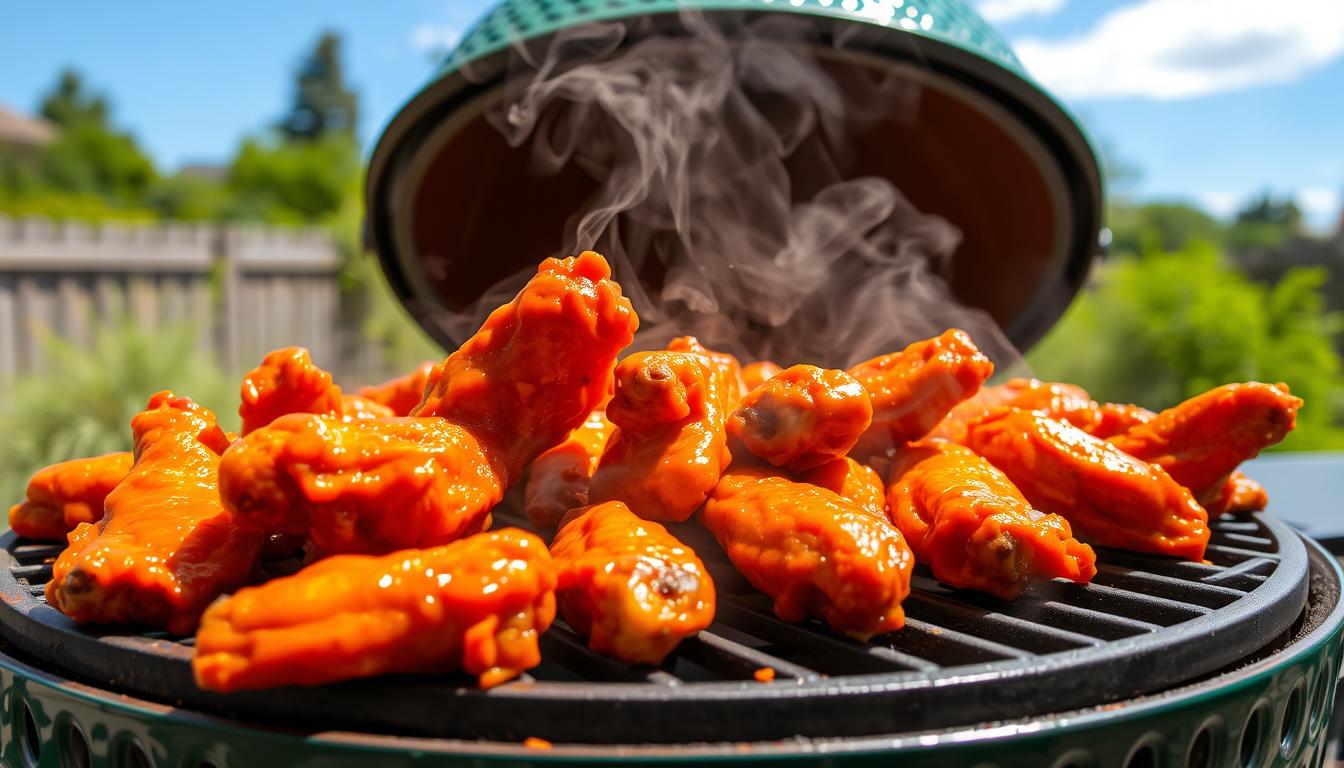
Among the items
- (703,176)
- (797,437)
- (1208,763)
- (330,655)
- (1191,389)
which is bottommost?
(1191,389)

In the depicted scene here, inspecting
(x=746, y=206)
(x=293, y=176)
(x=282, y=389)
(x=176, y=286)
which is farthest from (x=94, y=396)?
(x=293, y=176)

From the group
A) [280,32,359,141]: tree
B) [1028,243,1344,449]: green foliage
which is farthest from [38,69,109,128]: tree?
[1028,243,1344,449]: green foliage

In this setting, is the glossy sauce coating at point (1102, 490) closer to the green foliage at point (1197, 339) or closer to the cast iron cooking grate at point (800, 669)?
the cast iron cooking grate at point (800, 669)

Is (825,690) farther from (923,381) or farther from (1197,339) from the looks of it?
(1197,339)

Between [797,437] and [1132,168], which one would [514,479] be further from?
[1132,168]

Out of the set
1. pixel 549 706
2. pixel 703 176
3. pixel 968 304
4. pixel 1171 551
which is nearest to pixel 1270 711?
pixel 1171 551

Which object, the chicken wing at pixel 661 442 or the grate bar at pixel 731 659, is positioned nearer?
the grate bar at pixel 731 659

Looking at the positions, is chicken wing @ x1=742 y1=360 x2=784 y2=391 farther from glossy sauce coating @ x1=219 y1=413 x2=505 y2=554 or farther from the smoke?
glossy sauce coating @ x1=219 y1=413 x2=505 y2=554

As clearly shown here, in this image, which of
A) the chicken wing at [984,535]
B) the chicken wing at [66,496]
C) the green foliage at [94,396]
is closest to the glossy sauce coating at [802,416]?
the chicken wing at [984,535]
